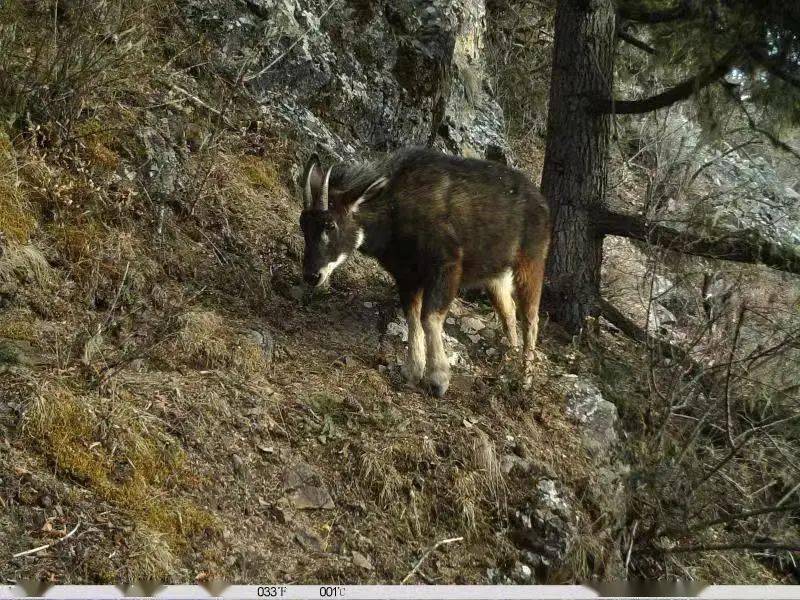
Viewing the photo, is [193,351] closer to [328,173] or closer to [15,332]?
[15,332]

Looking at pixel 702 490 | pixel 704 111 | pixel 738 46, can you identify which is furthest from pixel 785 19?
pixel 702 490

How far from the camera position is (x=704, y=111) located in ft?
27.7

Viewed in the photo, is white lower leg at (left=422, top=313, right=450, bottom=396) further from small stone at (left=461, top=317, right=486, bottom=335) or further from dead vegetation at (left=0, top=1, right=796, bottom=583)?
small stone at (left=461, top=317, right=486, bottom=335)

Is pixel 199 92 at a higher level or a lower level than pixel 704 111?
lower

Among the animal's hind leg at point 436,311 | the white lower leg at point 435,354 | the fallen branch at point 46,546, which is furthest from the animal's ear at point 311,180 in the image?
the fallen branch at point 46,546

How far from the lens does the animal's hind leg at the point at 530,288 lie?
26.0ft

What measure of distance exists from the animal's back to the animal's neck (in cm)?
10

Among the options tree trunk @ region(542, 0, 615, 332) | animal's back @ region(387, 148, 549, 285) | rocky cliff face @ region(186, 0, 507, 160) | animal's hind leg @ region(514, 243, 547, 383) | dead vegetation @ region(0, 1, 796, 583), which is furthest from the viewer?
rocky cliff face @ region(186, 0, 507, 160)

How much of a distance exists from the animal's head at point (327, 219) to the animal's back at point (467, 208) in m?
0.34

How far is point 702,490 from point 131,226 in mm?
4978

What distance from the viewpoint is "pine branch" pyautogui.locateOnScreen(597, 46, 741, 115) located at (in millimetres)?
7586

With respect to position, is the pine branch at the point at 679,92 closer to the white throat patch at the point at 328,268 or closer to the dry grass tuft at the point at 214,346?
the white throat patch at the point at 328,268

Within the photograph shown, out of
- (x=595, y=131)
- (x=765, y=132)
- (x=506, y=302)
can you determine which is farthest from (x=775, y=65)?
(x=506, y=302)

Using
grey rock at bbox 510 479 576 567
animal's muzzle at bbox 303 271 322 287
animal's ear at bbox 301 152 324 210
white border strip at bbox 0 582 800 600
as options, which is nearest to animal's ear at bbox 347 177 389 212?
animal's ear at bbox 301 152 324 210
